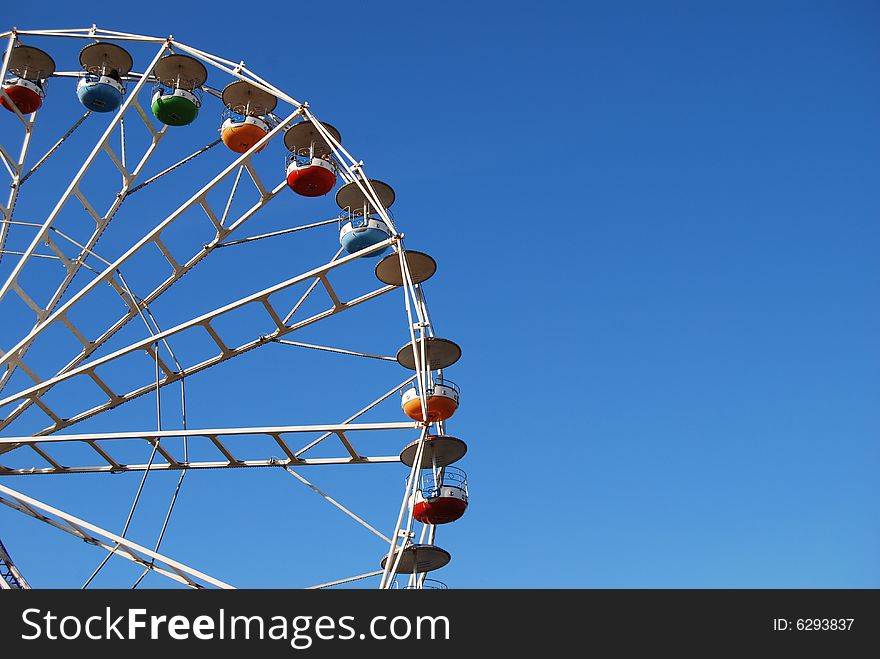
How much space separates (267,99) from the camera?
1973 cm

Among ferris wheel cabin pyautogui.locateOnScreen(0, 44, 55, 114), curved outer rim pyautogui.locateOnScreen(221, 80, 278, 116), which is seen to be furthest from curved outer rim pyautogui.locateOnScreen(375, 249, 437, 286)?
ferris wheel cabin pyautogui.locateOnScreen(0, 44, 55, 114)

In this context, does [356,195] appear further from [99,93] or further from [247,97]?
[99,93]

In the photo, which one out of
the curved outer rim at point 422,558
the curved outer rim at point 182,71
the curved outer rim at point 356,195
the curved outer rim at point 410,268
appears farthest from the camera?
the curved outer rim at point 182,71

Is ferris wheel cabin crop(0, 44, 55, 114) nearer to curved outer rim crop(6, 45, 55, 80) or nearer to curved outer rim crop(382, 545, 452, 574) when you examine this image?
curved outer rim crop(6, 45, 55, 80)

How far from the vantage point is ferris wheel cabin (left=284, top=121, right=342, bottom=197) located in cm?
1862

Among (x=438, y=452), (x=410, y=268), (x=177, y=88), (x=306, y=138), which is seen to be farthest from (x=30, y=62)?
(x=438, y=452)

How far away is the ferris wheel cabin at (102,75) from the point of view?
19672 mm

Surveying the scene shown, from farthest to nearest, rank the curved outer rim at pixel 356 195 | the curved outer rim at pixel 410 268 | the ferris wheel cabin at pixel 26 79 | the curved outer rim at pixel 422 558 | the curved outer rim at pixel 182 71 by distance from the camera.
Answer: the ferris wheel cabin at pixel 26 79
the curved outer rim at pixel 182 71
the curved outer rim at pixel 356 195
the curved outer rim at pixel 410 268
the curved outer rim at pixel 422 558

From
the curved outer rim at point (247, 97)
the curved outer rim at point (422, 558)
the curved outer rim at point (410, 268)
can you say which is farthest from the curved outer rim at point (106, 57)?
the curved outer rim at point (422, 558)

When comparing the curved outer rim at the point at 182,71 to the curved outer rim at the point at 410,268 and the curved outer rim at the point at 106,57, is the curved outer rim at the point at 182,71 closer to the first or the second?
the curved outer rim at the point at 106,57

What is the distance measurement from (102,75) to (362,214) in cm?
618

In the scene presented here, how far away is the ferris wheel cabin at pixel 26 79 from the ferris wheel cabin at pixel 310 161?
5.19 metres

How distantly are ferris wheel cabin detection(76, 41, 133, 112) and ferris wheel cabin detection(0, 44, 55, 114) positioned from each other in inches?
28.8

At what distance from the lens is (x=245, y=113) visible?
19844mm
